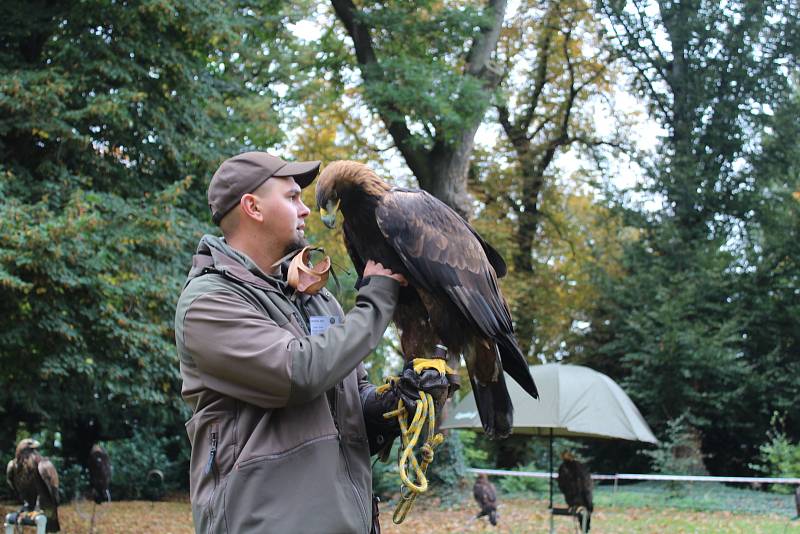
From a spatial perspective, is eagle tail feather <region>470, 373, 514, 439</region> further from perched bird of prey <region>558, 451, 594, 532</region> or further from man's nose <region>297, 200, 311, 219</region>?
perched bird of prey <region>558, 451, 594, 532</region>

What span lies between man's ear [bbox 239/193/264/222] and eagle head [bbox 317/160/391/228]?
625 millimetres

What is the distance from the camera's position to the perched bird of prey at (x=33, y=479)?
881 cm

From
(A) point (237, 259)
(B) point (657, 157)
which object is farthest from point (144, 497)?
(A) point (237, 259)

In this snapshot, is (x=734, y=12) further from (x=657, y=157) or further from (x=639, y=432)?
(x=639, y=432)

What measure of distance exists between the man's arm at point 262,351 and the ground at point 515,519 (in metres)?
9.96

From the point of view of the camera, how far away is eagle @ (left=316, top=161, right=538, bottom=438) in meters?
2.86

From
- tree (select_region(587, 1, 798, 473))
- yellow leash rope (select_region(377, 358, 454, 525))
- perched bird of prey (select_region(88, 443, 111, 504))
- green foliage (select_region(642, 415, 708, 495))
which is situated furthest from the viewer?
tree (select_region(587, 1, 798, 473))

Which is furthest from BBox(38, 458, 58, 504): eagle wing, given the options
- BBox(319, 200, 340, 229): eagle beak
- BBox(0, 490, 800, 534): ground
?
BBox(319, 200, 340, 229): eagle beak

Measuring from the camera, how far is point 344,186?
3.10 metres

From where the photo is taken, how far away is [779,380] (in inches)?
711

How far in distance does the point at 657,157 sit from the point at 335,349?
2066 cm

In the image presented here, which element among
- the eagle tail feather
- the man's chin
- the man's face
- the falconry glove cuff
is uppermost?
the man's face

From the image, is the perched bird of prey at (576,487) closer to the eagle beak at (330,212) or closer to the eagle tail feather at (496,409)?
the eagle tail feather at (496,409)

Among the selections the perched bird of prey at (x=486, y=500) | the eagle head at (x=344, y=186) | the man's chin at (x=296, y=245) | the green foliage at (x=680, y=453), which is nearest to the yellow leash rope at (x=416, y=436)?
the man's chin at (x=296, y=245)
